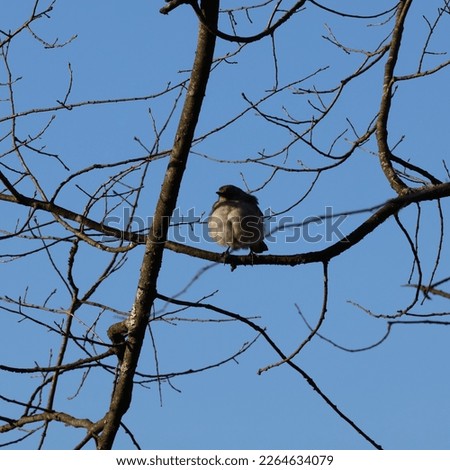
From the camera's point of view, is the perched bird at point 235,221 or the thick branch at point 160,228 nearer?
the thick branch at point 160,228

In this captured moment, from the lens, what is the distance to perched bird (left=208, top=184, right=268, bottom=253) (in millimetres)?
6203

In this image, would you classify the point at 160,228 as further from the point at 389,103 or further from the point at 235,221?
the point at 235,221

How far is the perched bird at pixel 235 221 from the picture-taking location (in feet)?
20.4

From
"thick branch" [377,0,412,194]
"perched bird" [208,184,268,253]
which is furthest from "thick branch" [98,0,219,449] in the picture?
"perched bird" [208,184,268,253]

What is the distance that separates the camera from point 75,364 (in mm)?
3691

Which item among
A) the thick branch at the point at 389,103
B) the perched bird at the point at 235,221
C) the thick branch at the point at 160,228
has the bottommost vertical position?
the thick branch at the point at 160,228

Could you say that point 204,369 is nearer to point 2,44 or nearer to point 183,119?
point 183,119

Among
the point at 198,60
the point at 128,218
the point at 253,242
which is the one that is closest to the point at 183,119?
the point at 198,60

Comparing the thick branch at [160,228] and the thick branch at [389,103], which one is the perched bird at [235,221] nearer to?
the thick branch at [389,103]

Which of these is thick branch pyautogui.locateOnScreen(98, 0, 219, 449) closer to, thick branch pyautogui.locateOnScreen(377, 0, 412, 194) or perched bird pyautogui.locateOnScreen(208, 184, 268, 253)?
thick branch pyautogui.locateOnScreen(377, 0, 412, 194)

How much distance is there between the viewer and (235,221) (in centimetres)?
618

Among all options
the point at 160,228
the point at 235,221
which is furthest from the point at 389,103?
the point at 235,221

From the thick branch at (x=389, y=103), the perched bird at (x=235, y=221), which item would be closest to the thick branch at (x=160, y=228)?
the thick branch at (x=389, y=103)

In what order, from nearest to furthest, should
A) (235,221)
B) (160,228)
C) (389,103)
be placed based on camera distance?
(160,228), (389,103), (235,221)
